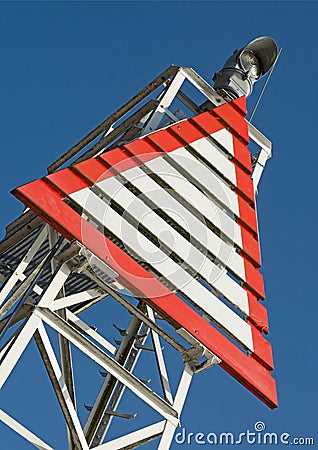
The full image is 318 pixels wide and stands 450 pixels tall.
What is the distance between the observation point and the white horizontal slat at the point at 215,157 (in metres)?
14.5

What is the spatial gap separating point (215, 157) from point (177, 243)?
6.68ft

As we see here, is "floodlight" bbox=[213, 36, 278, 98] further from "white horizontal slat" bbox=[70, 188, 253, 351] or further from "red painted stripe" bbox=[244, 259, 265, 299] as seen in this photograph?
"white horizontal slat" bbox=[70, 188, 253, 351]

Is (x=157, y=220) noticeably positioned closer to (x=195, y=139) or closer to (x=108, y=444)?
(x=195, y=139)

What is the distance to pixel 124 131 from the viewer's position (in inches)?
599

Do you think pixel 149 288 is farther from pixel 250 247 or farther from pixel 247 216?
pixel 247 216

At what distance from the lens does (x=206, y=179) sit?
1431 centimetres

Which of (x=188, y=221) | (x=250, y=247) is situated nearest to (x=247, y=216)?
(x=250, y=247)

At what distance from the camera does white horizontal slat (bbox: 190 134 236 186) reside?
572 inches

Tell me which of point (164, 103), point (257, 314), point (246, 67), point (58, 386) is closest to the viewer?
point (58, 386)

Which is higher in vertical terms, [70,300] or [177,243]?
[177,243]

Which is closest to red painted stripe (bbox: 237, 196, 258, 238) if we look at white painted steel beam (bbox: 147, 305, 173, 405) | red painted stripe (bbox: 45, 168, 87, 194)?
white painted steel beam (bbox: 147, 305, 173, 405)

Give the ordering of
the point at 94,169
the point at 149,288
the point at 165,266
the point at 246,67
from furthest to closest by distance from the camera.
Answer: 1. the point at 246,67
2. the point at 165,266
3. the point at 94,169
4. the point at 149,288

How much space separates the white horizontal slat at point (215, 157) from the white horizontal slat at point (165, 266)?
2.12 meters

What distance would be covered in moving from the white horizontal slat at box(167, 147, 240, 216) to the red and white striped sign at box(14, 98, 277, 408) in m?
0.02
